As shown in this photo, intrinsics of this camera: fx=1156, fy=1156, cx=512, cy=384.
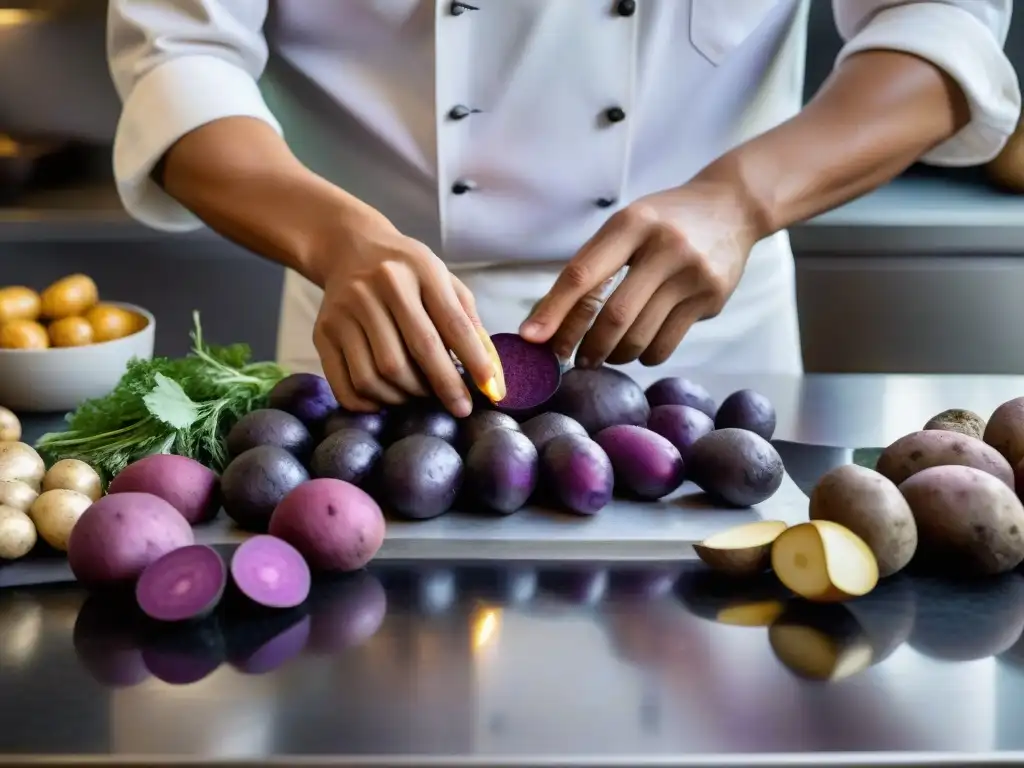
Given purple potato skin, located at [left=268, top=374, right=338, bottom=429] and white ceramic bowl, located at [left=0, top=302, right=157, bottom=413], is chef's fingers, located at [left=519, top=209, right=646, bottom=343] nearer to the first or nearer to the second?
purple potato skin, located at [left=268, top=374, right=338, bottom=429]

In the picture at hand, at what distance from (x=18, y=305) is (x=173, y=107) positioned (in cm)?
32

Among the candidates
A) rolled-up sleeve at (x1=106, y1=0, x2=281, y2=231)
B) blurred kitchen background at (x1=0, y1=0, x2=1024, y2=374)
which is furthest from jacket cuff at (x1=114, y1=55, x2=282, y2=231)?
blurred kitchen background at (x1=0, y1=0, x2=1024, y2=374)

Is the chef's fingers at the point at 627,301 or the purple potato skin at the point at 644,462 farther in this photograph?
the chef's fingers at the point at 627,301

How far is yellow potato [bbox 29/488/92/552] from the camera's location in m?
0.88

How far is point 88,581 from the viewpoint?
0.81 meters

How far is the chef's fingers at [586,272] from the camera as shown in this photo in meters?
1.07

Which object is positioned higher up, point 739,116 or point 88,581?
point 739,116

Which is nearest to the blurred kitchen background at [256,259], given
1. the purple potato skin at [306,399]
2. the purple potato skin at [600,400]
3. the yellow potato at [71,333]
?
the yellow potato at [71,333]

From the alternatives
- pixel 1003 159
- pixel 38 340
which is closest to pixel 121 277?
pixel 38 340

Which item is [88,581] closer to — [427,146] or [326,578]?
[326,578]

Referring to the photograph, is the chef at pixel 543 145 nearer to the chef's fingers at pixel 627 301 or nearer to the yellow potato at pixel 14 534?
the chef's fingers at pixel 627 301

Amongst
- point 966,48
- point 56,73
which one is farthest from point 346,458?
point 56,73

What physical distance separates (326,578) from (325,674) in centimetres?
15

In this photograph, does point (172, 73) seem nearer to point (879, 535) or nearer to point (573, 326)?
point (573, 326)
